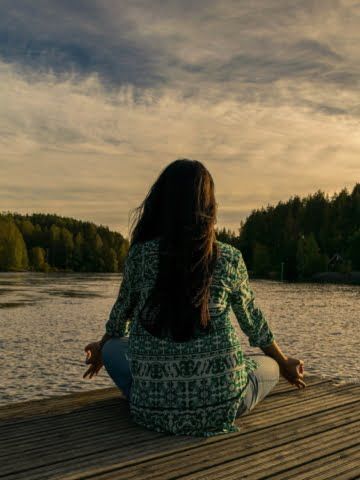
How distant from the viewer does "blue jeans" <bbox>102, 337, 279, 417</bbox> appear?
3.21 meters

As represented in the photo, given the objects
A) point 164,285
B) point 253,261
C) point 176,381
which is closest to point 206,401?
point 176,381

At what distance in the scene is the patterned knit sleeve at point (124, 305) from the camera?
9.95 ft

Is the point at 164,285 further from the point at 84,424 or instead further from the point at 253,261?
the point at 253,261

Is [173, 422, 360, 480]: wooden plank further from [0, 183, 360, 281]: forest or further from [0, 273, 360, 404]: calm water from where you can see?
[0, 183, 360, 281]: forest

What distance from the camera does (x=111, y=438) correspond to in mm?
2945

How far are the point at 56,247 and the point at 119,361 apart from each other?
412 feet

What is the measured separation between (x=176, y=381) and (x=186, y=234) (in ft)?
2.57

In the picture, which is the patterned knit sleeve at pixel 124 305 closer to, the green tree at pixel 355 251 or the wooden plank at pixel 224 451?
the wooden plank at pixel 224 451

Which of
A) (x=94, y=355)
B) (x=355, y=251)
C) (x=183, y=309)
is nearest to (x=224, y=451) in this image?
(x=183, y=309)

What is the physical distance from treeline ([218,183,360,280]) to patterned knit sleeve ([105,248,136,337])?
76.4m

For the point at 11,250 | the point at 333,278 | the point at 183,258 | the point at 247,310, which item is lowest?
the point at 333,278

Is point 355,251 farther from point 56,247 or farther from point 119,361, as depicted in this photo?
point 119,361

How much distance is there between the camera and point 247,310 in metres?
3.19

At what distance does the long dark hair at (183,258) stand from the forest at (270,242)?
76.2 m
